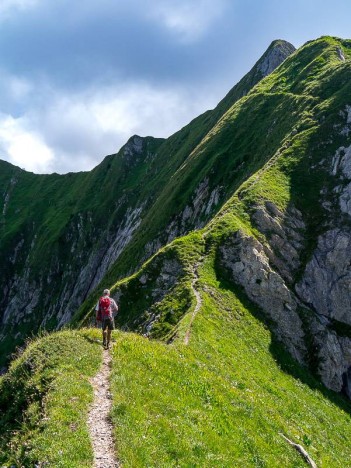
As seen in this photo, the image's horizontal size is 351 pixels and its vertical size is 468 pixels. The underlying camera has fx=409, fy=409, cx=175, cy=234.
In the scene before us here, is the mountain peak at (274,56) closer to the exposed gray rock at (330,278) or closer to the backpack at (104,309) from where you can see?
the exposed gray rock at (330,278)

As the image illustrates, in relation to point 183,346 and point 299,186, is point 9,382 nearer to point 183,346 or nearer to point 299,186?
point 183,346

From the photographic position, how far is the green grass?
1321cm

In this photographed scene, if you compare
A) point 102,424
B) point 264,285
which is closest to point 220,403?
point 102,424

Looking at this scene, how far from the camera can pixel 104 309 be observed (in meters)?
23.8

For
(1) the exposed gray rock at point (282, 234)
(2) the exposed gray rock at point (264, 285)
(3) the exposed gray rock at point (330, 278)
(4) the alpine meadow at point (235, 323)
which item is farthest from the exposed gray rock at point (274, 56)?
(2) the exposed gray rock at point (264, 285)

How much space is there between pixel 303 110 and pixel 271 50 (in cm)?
7990

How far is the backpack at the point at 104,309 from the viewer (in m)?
23.5

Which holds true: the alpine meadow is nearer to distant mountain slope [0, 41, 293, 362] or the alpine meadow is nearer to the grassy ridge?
the grassy ridge

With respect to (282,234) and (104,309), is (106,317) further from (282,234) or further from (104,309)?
(282,234)

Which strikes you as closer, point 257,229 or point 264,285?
point 264,285

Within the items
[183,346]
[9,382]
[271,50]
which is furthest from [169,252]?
[271,50]

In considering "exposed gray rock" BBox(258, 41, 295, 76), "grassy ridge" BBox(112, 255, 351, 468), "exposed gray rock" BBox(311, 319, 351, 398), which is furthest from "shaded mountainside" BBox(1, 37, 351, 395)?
"grassy ridge" BBox(112, 255, 351, 468)

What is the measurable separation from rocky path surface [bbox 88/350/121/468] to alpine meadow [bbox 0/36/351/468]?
0.91 ft

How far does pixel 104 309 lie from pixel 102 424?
9.05 m
